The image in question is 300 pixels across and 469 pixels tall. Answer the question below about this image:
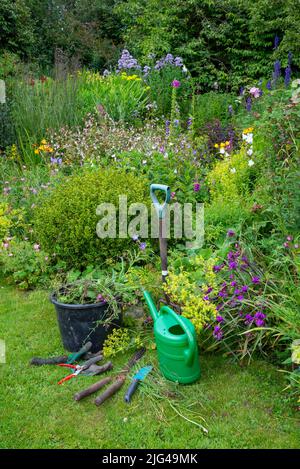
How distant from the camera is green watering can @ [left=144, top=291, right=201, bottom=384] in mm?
2666

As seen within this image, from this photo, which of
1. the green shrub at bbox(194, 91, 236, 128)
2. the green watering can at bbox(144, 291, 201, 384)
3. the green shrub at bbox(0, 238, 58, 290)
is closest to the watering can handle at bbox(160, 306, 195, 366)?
the green watering can at bbox(144, 291, 201, 384)

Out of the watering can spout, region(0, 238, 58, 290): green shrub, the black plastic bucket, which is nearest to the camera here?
the watering can spout

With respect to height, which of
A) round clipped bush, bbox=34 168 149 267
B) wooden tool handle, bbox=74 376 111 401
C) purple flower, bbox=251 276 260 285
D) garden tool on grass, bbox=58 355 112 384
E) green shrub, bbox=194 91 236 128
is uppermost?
green shrub, bbox=194 91 236 128

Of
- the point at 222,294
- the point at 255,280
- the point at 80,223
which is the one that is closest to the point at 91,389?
the point at 222,294

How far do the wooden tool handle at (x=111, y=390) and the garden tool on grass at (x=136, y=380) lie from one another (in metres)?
0.07

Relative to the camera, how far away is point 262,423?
2523mm

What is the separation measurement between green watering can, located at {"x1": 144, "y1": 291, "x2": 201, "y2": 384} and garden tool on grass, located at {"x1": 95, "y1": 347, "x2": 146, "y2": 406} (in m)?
0.25

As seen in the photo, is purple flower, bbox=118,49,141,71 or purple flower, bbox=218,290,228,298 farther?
purple flower, bbox=118,49,141,71

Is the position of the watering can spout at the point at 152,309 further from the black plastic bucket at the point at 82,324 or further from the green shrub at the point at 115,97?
the green shrub at the point at 115,97

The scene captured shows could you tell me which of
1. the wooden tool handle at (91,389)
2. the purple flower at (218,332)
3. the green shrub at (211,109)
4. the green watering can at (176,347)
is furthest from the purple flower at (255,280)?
the green shrub at (211,109)

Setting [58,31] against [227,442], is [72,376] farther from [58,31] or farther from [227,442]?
[58,31]

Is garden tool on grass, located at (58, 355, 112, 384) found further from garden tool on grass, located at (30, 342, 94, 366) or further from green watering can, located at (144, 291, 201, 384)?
green watering can, located at (144, 291, 201, 384)

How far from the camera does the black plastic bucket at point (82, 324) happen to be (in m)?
3.11

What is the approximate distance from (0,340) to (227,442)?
1.85m
